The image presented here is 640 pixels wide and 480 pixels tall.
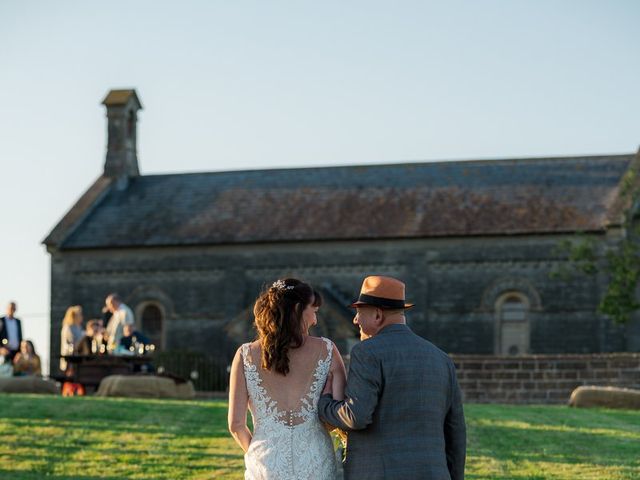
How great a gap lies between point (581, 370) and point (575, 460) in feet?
39.2

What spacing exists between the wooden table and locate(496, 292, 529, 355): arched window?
57.8 feet

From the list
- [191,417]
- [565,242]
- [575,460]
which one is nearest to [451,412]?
[575,460]

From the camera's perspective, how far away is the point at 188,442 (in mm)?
17391

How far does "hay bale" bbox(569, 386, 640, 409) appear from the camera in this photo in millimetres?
23344

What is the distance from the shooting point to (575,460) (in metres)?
15.7

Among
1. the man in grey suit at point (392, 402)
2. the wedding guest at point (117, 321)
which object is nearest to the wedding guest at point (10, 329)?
the wedding guest at point (117, 321)

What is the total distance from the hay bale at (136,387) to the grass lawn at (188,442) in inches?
92.7

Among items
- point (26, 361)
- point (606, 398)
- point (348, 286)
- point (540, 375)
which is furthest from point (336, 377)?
point (348, 286)

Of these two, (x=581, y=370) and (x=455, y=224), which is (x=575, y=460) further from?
(x=455, y=224)

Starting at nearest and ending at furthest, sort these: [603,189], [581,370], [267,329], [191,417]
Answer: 1. [267,329]
2. [191,417]
3. [581,370]
4. [603,189]

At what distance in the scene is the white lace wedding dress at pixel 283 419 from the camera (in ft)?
27.4

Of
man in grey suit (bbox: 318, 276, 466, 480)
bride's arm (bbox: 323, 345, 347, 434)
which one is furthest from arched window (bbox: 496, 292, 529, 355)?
man in grey suit (bbox: 318, 276, 466, 480)

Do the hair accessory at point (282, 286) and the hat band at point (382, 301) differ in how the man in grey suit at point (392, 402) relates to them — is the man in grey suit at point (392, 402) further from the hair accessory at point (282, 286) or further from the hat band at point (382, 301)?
the hair accessory at point (282, 286)

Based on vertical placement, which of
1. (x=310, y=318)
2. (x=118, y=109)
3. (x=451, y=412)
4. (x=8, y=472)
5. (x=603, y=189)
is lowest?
(x=8, y=472)
